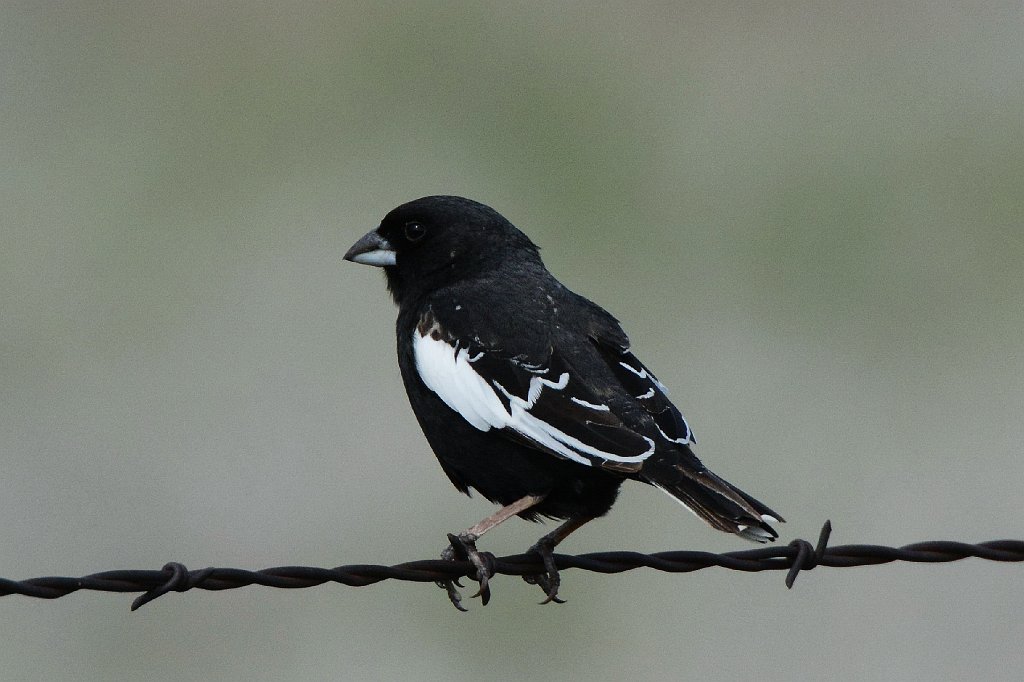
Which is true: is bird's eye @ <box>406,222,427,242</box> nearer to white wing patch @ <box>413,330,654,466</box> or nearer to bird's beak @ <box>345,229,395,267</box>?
bird's beak @ <box>345,229,395,267</box>

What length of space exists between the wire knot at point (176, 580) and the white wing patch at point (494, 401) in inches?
53.3

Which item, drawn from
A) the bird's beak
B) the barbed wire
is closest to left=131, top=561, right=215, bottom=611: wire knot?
the barbed wire

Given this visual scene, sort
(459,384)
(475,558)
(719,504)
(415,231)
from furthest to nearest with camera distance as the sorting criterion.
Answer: (415,231), (459,384), (475,558), (719,504)

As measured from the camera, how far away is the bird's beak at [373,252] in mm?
6051

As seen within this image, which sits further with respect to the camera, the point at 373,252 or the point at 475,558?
the point at 373,252

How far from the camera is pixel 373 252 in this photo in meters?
6.09

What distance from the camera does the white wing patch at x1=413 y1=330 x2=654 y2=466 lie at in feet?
14.5

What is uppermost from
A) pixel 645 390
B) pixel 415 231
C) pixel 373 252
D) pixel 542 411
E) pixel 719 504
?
pixel 415 231

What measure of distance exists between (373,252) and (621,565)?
2627 millimetres

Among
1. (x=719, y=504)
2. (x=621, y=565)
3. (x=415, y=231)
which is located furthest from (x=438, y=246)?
(x=621, y=565)

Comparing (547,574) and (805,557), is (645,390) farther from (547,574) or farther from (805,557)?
(805,557)

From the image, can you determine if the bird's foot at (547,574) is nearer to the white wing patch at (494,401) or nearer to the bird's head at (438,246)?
the white wing patch at (494,401)

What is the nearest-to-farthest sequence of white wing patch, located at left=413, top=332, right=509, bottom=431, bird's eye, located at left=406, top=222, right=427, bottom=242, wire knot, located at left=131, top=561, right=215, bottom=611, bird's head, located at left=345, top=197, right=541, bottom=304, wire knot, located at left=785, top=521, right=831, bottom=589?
wire knot, located at left=131, top=561, right=215, bottom=611 < wire knot, located at left=785, top=521, right=831, bottom=589 < white wing patch, located at left=413, top=332, right=509, bottom=431 < bird's head, located at left=345, top=197, right=541, bottom=304 < bird's eye, located at left=406, top=222, right=427, bottom=242

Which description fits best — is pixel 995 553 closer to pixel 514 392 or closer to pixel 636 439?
pixel 636 439
